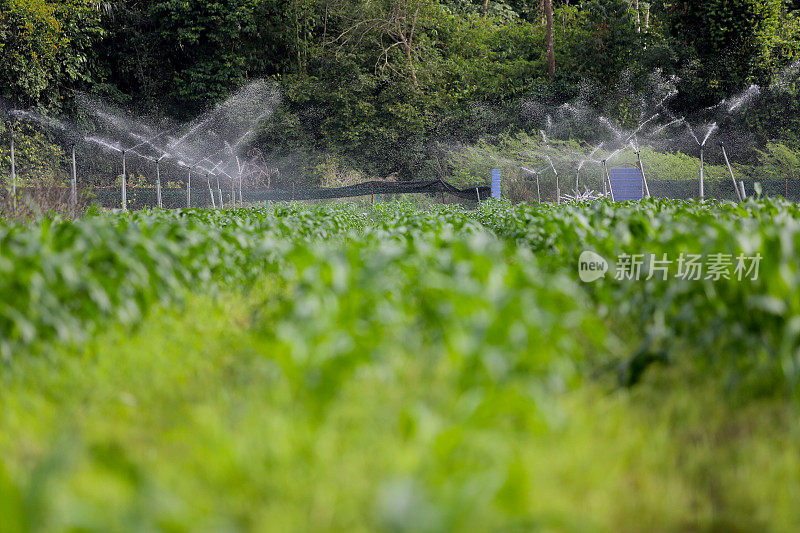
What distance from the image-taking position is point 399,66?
32.1 m

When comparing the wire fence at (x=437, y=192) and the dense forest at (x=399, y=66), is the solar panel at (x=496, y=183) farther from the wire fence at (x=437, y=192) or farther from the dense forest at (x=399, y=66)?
the dense forest at (x=399, y=66)

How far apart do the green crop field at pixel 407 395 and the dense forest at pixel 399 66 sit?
28973mm

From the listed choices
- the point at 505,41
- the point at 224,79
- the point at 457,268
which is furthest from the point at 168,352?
the point at 505,41

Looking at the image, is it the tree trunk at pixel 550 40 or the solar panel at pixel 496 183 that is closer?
the solar panel at pixel 496 183

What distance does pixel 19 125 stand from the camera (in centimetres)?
2638

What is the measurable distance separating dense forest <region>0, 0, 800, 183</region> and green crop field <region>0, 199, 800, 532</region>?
28973mm

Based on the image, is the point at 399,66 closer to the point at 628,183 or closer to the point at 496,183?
the point at 496,183

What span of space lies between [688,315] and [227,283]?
3.22 meters

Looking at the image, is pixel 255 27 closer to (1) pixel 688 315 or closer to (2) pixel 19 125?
(2) pixel 19 125

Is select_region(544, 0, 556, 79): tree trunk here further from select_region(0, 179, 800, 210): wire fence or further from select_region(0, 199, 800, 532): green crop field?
select_region(0, 199, 800, 532): green crop field

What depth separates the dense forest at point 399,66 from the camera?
29078 millimetres

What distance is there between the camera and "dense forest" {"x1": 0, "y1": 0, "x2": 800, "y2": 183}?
2908 centimetres

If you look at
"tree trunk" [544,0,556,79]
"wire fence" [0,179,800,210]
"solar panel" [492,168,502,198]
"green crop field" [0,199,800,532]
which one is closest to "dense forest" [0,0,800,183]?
"tree trunk" [544,0,556,79]

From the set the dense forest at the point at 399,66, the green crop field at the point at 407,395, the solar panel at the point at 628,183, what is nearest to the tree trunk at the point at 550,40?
the dense forest at the point at 399,66
